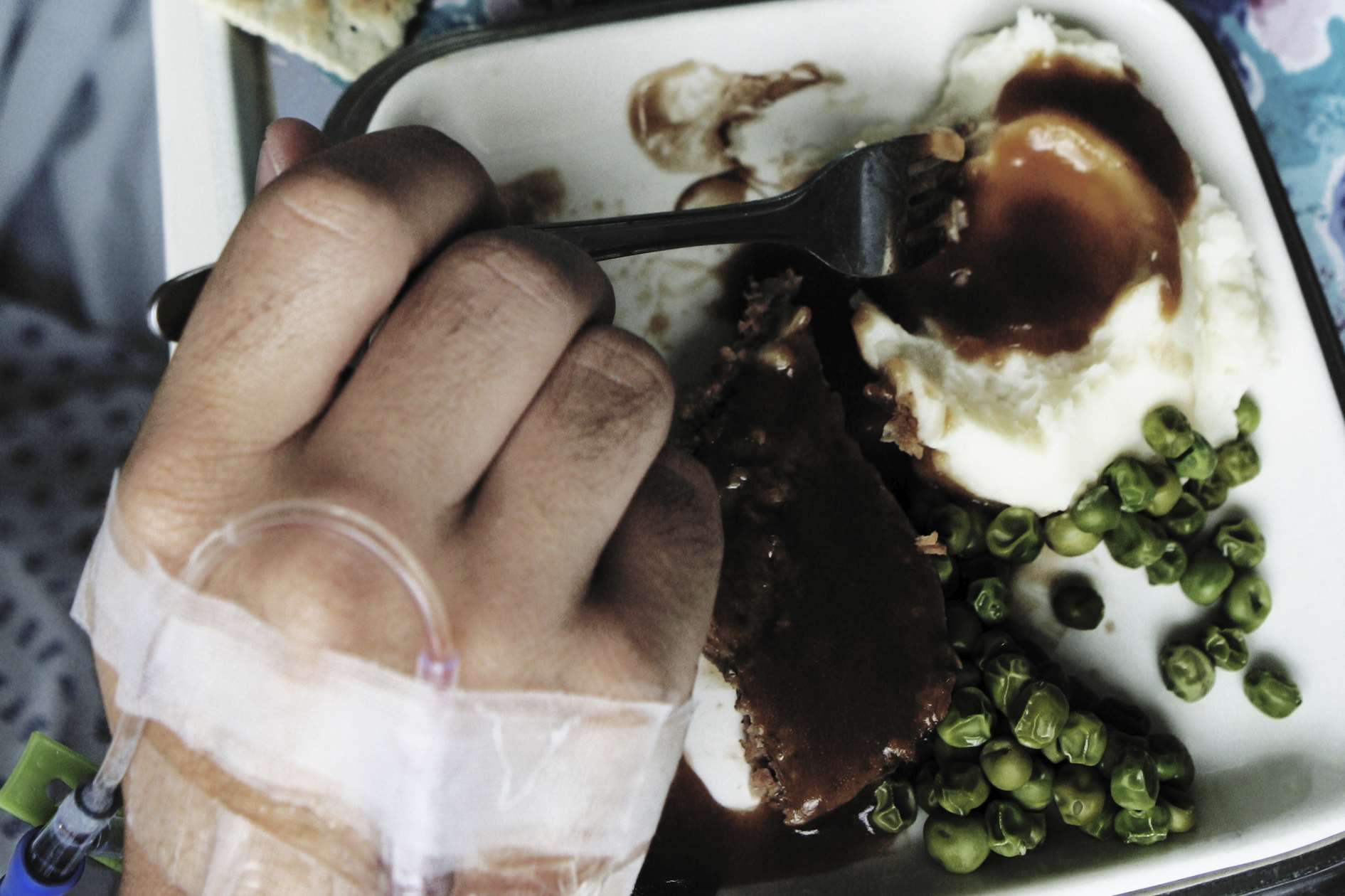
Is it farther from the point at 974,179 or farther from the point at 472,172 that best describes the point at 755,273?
the point at 472,172

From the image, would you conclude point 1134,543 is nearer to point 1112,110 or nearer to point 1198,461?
point 1198,461

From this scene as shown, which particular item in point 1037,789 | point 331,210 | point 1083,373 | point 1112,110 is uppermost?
point 331,210

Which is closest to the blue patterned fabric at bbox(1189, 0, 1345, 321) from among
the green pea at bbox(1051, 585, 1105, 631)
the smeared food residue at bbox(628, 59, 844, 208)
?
the green pea at bbox(1051, 585, 1105, 631)

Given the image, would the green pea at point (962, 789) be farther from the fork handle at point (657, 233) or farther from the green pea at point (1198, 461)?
the fork handle at point (657, 233)

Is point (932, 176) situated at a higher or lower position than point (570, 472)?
lower

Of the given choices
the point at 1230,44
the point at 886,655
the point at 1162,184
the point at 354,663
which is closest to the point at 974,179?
the point at 1162,184

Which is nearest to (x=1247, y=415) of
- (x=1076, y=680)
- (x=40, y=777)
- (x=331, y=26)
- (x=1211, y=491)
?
(x=1211, y=491)

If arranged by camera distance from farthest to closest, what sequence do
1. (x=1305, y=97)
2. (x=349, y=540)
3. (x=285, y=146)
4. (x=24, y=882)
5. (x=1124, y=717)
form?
(x=1305, y=97) < (x=1124, y=717) < (x=285, y=146) < (x=24, y=882) < (x=349, y=540)
